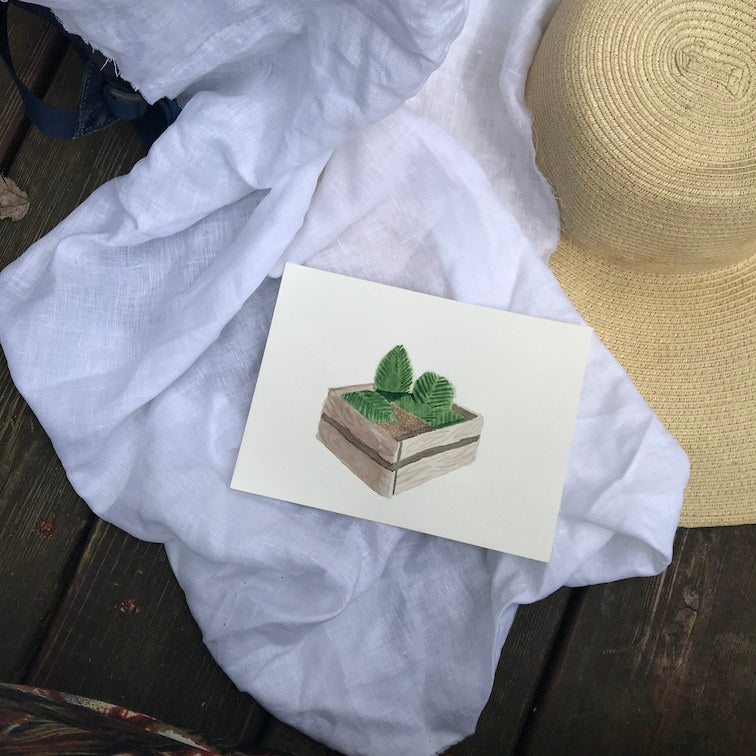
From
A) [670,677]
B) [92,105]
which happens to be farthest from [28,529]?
[670,677]

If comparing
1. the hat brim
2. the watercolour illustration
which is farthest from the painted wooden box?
the hat brim

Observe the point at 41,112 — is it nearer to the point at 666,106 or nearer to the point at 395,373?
the point at 395,373

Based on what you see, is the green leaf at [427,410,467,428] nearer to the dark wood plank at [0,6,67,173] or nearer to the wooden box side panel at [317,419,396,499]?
the wooden box side panel at [317,419,396,499]

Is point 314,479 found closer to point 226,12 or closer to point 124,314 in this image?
point 124,314

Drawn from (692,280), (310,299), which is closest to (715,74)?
(692,280)

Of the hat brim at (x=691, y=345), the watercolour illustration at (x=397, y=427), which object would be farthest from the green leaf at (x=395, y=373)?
the hat brim at (x=691, y=345)

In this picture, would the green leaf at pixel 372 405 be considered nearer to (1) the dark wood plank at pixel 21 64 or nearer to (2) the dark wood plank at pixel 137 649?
(2) the dark wood plank at pixel 137 649
